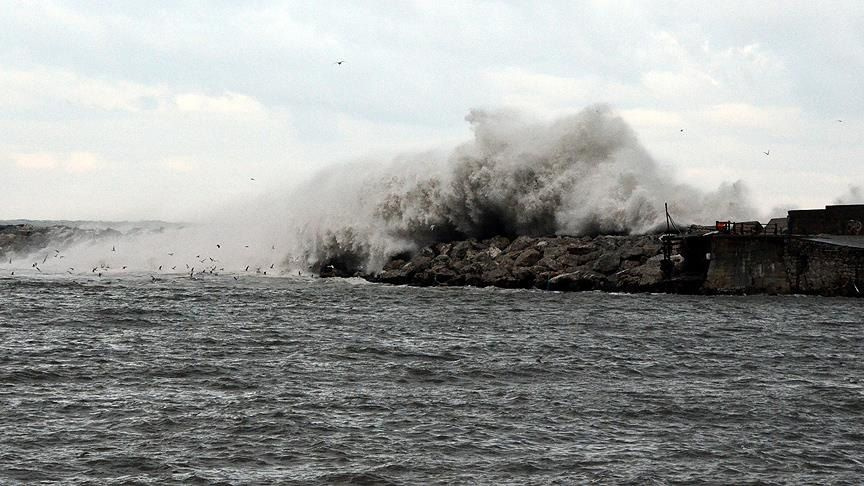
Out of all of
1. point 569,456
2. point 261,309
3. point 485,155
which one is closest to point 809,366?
point 569,456

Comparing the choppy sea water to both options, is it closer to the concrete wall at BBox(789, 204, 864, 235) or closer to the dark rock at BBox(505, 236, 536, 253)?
the concrete wall at BBox(789, 204, 864, 235)

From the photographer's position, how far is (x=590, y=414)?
50.0 feet

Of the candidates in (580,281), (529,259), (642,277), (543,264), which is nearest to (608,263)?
(580,281)

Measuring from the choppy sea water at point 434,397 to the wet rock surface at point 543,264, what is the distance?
7.60 meters

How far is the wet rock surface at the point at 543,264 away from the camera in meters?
37.8

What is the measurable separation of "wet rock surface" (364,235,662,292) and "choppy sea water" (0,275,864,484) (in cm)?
760

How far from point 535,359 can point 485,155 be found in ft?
95.1

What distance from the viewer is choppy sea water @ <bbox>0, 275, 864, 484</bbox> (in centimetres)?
1229

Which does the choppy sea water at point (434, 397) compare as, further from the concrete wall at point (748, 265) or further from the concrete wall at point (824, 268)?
the concrete wall at point (748, 265)

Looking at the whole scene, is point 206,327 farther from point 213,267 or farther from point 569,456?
point 213,267

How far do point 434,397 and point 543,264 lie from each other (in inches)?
936

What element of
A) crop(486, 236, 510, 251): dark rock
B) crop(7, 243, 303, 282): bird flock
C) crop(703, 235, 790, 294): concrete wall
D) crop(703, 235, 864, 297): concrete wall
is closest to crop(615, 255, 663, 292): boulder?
crop(703, 235, 864, 297): concrete wall

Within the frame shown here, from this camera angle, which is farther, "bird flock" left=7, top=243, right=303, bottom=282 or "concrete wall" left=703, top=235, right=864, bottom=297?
"bird flock" left=7, top=243, right=303, bottom=282

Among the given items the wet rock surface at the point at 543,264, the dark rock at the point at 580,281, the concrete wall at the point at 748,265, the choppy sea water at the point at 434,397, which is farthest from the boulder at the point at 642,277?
the choppy sea water at the point at 434,397
